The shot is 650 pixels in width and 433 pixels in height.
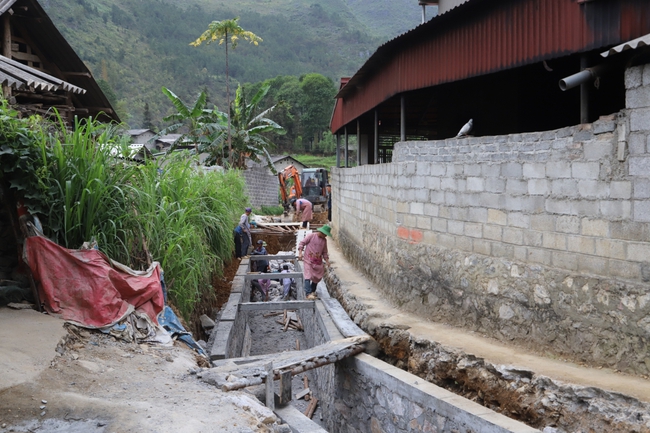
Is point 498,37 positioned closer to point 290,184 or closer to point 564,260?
point 564,260

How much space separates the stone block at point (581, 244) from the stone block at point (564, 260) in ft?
0.26

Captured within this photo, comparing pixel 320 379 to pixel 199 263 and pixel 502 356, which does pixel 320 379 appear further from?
pixel 502 356

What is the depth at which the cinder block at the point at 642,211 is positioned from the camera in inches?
191

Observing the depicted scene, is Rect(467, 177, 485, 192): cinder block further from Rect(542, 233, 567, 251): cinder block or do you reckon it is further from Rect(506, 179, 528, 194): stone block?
Rect(542, 233, 567, 251): cinder block

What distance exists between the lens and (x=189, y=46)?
92938 millimetres

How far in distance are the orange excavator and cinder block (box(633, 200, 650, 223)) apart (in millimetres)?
20713

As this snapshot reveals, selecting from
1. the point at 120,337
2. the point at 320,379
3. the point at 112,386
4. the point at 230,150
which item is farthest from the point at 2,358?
the point at 230,150

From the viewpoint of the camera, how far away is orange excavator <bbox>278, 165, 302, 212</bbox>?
2539cm

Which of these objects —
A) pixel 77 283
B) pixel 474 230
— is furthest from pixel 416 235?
pixel 77 283

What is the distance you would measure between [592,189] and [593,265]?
2.45 ft

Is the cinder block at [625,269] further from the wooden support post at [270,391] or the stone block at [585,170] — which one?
the wooden support post at [270,391]

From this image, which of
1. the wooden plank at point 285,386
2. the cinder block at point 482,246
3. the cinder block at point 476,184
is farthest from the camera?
the cinder block at point 476,184

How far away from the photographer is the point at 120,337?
5184mm

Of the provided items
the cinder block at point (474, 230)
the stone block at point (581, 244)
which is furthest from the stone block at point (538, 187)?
the cinder block at point (474, 230)
